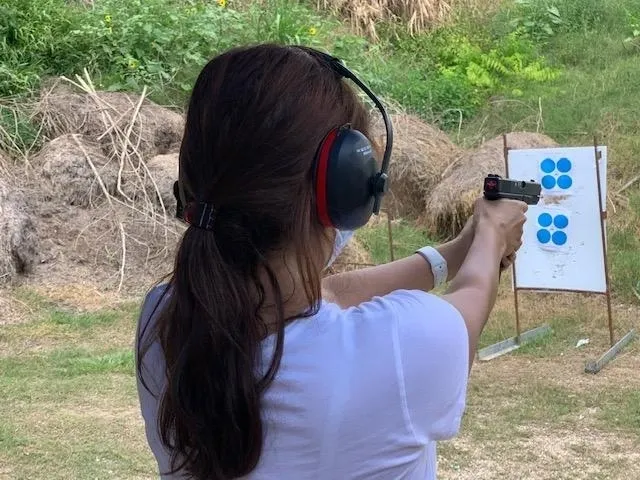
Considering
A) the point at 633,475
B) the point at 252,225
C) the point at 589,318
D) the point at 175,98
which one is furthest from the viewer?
the point at 175,98

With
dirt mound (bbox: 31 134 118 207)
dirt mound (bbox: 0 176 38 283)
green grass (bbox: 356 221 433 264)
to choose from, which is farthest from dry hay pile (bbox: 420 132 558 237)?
dirt mound (bbox: 0 176 38 283)

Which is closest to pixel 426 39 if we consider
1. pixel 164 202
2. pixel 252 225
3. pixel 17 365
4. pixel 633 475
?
pixel 164 202

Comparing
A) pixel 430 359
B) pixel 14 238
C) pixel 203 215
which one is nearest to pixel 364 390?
pixel 430 359

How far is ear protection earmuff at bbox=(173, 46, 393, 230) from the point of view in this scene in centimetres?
125

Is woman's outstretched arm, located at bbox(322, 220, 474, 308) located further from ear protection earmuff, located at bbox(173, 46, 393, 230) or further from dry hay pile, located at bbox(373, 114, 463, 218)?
dry hay pile, located at bbox(373, 114, 463, 218)

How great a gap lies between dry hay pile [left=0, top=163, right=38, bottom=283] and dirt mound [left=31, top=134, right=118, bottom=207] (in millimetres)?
481

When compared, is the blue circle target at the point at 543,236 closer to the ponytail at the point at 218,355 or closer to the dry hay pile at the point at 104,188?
the dry hay pile at the point at 104,188

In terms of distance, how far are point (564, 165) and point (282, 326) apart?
5522 millimetres

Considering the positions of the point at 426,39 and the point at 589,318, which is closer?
the point at 589,318

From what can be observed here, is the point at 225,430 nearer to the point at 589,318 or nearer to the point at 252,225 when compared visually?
the point at 252,225

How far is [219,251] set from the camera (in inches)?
49.7

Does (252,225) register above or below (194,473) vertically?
above

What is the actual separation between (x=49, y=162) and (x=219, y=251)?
7719 millimetres

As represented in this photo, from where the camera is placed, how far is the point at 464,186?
9.04 m
